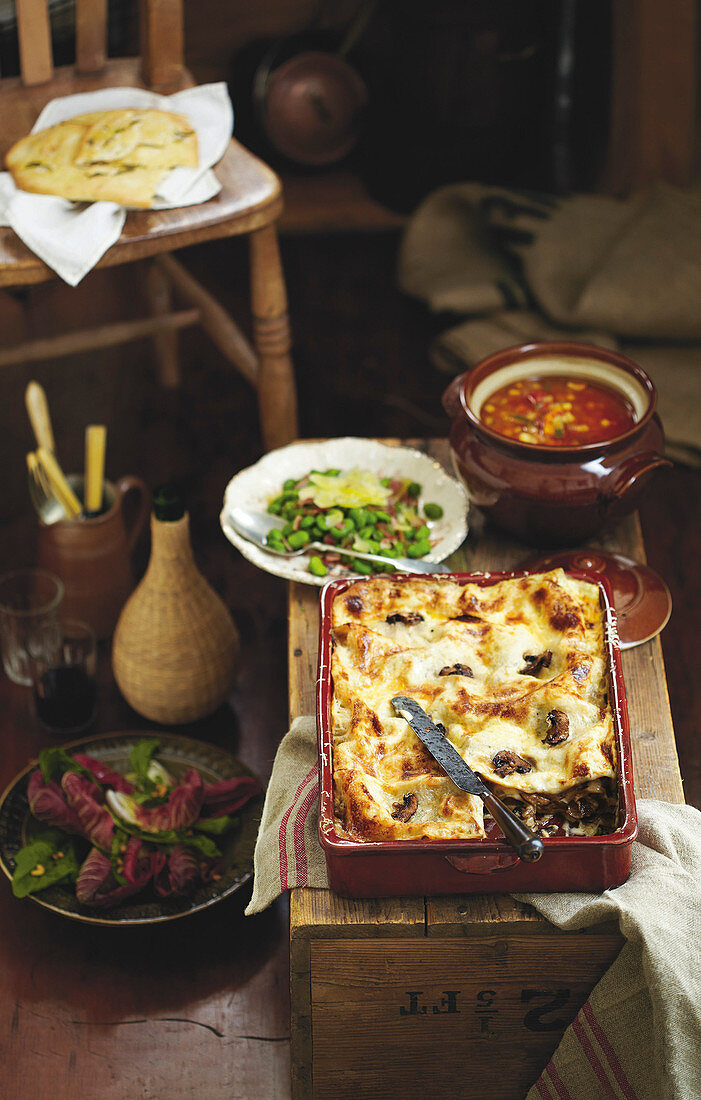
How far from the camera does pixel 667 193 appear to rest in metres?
3.00

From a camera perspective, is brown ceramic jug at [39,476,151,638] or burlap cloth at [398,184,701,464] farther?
burlap cloth at [398,184,701,464]

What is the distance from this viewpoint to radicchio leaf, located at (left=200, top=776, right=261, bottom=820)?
1.73 meters

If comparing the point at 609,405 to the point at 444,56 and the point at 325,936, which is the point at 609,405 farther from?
the point at 444,56

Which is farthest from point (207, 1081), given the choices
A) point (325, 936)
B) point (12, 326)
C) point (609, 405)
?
point (12, 326)

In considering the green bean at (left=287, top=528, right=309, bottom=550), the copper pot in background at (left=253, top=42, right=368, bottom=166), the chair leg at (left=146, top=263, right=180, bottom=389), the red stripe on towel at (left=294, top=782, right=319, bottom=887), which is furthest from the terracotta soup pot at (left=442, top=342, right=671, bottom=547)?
the copper pot in background at (left=253, top=42, right=368, bottom=166)

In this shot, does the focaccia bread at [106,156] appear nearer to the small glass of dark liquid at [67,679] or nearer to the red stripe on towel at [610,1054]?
the small glass of dark liquid at [67,679]

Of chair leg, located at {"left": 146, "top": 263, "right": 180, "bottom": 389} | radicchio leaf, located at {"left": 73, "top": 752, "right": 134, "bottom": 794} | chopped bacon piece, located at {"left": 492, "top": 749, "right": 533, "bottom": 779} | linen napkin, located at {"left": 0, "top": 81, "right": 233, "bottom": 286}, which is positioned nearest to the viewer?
chopped bacon piece, located at {"left": 492, "top": 749, "right": 533, "bottom": 779}

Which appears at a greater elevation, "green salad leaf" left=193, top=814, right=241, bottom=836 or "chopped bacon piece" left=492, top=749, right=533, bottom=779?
"chopped bacon piece" left=492, top=749, right=533, bottom=779

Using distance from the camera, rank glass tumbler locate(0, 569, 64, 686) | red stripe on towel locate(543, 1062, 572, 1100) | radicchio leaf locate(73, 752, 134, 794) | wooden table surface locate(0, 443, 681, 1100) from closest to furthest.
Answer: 1. red stripe on towel locate(543, 1062, 572, 1100)
2. wooden table surface locate(0, 443, 681, 1100)
3. radicchio leaf locate(73, 752, 134, 794)
4. glass tumbler locate(0, 569, 64, 686)

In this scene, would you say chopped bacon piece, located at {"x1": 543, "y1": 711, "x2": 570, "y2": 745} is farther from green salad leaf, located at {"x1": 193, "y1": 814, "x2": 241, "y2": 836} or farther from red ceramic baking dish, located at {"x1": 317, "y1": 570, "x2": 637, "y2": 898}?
green salad leaf, located at {"x1": 193, "y1": 814, "x2": 241, "y2": 836}

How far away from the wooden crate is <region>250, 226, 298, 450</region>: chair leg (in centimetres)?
104

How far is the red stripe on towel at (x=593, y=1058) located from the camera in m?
1.27

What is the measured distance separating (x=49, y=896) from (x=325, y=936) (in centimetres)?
54

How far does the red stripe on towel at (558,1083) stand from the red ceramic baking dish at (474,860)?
243 mm
